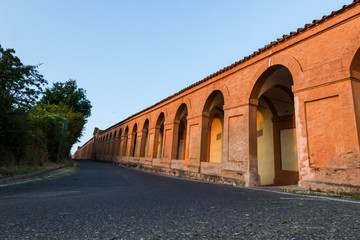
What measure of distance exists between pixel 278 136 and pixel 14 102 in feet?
43.9

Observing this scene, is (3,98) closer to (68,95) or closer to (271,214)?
(271,214)

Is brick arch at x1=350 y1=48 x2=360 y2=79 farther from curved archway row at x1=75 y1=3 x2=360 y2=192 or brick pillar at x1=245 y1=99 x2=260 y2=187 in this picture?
brick pillar at x1=245 y1=99 x2=260 y2=187

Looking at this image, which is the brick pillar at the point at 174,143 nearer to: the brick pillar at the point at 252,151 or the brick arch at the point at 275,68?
the brick pillar at the point at 252,151

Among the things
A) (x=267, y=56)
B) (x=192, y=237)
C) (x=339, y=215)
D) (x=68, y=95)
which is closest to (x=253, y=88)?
(x=267, y=56)

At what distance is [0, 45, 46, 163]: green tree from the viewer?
716 centimetres

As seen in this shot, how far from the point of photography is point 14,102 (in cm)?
766

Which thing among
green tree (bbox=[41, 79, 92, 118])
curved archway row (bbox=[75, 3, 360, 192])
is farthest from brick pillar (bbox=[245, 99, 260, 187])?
green tree (bbox=[41, 79, 92, 118])

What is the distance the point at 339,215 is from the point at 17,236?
349 centimetres

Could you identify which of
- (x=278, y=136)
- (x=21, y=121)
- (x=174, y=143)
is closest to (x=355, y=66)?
(x=278, y=136)

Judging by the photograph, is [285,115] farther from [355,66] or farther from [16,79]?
[16,79]

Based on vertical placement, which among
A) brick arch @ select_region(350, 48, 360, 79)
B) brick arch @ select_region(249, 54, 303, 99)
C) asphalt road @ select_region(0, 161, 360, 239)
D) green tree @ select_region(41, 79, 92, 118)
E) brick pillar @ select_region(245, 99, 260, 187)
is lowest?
asphalt road @ select_region(0, 161, 360, 239)

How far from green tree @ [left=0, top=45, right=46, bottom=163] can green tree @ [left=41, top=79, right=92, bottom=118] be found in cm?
1702

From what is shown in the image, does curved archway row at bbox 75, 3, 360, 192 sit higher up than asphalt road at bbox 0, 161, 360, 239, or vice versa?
curved archway row at bbox 75, 3, 360, 192

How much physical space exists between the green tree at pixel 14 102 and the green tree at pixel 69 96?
17019 millimetres
